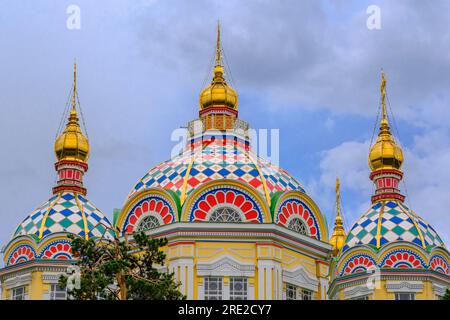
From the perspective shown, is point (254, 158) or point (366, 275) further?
point (254, 158)

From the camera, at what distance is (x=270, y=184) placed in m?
41.8

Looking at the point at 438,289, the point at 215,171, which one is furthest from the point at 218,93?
the point at 438,289

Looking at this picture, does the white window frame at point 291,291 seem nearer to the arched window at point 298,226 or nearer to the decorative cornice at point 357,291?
the decorative cornice at point 357,291

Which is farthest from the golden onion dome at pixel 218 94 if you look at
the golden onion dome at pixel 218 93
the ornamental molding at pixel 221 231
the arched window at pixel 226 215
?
the ornamental molding at pixel 221 231

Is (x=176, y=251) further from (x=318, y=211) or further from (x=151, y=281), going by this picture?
(x=151, y=281)

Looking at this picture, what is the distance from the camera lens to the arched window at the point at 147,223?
41.2 m

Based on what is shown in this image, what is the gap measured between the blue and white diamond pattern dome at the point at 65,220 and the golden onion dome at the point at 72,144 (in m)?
3.16

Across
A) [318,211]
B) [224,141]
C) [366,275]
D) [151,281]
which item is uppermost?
[224,141]

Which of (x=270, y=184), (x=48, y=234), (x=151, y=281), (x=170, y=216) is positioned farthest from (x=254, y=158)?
(x=151, y=281)

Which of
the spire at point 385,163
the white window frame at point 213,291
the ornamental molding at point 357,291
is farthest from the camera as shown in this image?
the spire at point 385,163

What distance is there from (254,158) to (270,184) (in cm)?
158

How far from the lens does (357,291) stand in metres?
39.8

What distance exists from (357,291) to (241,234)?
465cm

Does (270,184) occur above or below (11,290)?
above
